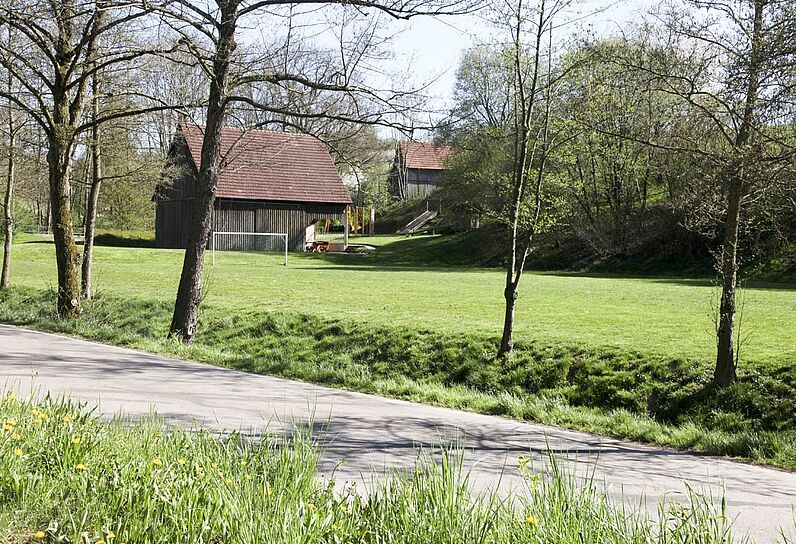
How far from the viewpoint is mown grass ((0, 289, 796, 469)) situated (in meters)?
11.4

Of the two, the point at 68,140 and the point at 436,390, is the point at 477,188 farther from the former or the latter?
the point at 436,390

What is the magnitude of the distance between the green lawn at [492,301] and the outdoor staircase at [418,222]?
136 feet

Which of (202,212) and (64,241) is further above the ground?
(202,212)

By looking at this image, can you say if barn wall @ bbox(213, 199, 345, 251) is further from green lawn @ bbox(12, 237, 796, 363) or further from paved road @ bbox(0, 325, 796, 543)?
paved road @ bbox(0, 325, 796, 543)

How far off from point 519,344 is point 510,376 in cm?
110

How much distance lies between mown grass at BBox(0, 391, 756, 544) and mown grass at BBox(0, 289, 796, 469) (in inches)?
221

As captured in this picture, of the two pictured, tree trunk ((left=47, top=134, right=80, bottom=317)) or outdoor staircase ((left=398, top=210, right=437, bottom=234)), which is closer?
tree trunk ((left=47, top=134, right=80, bottom=317))

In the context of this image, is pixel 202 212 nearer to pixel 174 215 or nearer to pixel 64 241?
pixel 64 241

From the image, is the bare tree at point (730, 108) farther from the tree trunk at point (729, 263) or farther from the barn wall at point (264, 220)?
the barn wall at point (264, 220)

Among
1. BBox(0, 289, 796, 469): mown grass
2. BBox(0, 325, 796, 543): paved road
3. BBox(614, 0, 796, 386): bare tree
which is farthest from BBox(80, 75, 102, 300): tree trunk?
BBox(614, 0, 796, 386): bare tree

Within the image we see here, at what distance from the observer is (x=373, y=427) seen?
9844mm

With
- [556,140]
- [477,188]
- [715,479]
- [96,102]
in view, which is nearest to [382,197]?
[477,188]

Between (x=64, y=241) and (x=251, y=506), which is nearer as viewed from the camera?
(x=251, y=506)

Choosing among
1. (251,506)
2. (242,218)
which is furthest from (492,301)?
(242,218)
